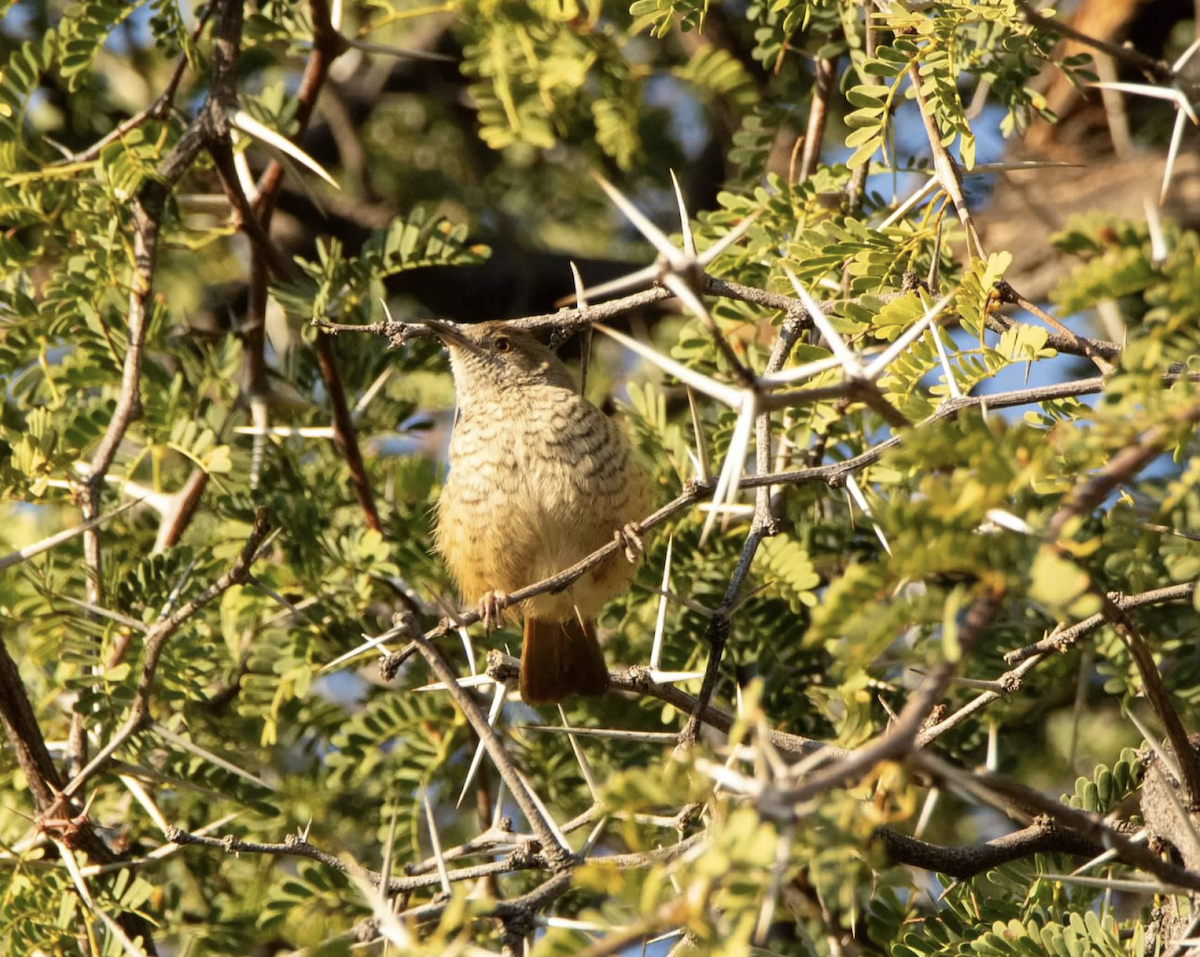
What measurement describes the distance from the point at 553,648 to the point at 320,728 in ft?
3.16

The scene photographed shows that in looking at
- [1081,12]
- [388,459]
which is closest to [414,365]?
[388,459]

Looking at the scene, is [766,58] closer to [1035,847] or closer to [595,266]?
[595,266]

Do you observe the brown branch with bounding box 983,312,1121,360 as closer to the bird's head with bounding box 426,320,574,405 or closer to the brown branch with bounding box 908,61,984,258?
the brown branch with bounding box 908,61,984,258

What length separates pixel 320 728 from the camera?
449cm

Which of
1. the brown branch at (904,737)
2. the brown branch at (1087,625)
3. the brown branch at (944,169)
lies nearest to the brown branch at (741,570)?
the brown branch at (944,169)

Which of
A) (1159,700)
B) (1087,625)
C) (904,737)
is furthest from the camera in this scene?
(1087,625)

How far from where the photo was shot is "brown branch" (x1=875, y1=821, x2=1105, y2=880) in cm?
271

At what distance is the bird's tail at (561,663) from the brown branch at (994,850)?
4.58ft

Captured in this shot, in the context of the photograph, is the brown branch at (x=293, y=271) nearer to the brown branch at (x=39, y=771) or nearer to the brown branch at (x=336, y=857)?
the brown branch at (x=39, y=771)

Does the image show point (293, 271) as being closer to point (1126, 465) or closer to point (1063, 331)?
point (1063, 331)

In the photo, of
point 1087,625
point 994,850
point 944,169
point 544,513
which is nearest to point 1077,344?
point 944,169

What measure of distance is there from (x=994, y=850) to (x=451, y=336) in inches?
98.5

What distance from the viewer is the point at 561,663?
399 centimetres

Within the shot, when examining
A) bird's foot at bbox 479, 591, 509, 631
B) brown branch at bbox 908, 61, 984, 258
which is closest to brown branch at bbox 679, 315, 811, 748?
brown branch at bbox 908, 61, 984, 258
